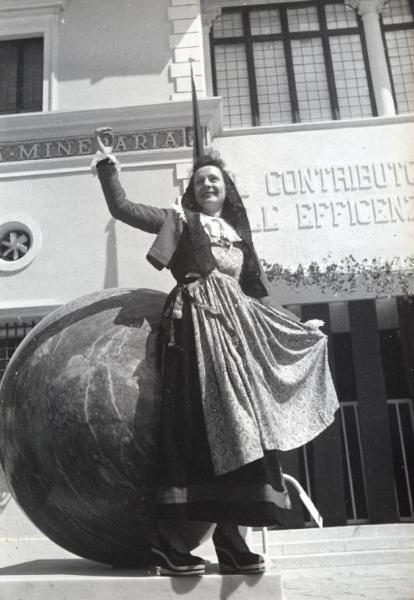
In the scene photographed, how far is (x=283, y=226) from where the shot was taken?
431 inches

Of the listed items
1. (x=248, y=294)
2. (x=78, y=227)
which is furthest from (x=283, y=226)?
(x=248, y=294)

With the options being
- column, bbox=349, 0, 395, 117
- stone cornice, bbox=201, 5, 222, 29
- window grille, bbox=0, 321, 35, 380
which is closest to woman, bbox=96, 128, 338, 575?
window grille, bbox=0, 321, 35, 380

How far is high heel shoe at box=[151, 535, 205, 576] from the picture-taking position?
9.32 ft

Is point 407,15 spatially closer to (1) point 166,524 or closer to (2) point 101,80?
(2) point 101,80

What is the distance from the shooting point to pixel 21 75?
1234cm

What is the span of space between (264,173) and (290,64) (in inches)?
117

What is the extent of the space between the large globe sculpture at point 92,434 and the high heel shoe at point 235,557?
179 millimetres

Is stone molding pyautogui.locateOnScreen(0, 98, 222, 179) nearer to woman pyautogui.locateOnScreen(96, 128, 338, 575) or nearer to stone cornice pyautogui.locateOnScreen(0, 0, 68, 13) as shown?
stone cornice pyautogui.locateOnScreen(0, 0, 68, 13)

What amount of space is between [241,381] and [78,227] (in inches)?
309

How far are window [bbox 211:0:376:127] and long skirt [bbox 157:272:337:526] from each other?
970cm

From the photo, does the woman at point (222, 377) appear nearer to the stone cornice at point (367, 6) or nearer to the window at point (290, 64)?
the window at point (290, 64)

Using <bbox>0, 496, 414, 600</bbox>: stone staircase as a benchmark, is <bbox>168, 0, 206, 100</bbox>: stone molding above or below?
above

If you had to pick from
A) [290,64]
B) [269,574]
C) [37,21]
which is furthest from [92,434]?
[290,64]

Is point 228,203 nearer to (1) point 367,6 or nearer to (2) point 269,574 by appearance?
(2) point 269,574
